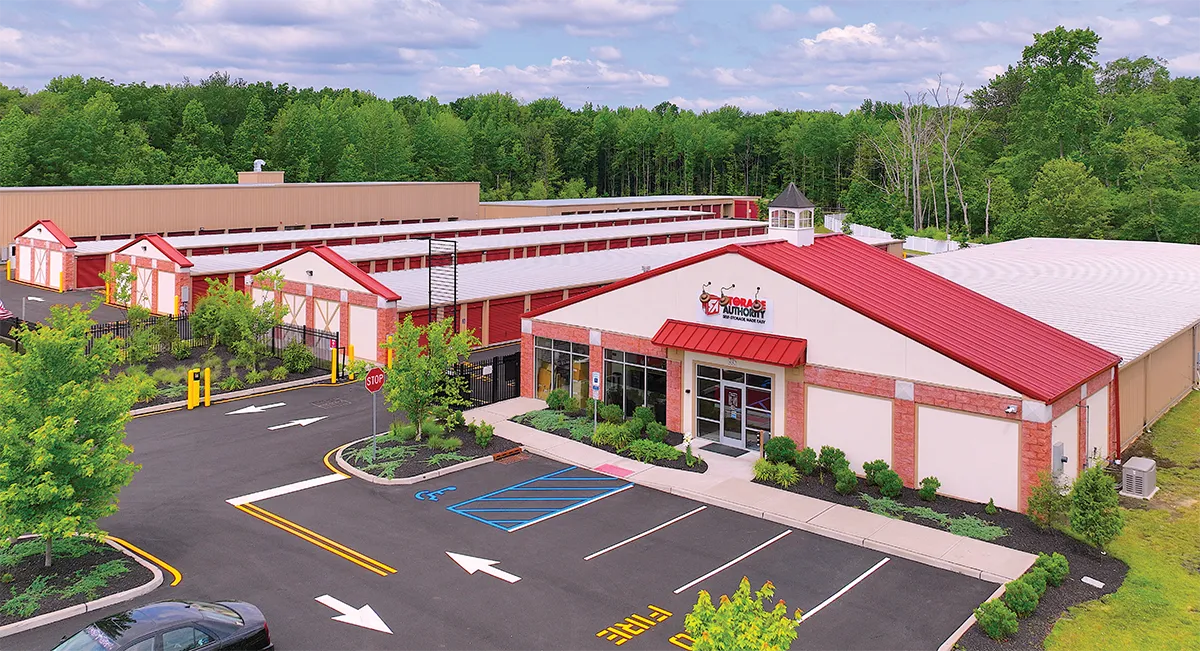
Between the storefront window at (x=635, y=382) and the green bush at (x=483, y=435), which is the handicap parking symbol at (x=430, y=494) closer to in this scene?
the green bush at (x=483, y=435)

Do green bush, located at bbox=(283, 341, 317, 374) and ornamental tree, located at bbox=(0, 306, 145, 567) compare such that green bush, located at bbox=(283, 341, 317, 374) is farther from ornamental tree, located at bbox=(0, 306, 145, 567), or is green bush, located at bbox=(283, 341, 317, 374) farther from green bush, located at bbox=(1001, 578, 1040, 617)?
green bush, located at bbox=(1001, 578, 1040, 617)

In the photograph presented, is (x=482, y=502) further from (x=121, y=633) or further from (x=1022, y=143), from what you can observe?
(x=1022, y=143)

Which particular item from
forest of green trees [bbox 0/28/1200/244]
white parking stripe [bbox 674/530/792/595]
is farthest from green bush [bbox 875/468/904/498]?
forest of green trees [bbox 0/28/1200/244]

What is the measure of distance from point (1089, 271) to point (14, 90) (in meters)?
139

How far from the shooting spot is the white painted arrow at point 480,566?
1978cm

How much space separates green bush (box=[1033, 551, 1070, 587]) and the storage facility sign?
10.3m

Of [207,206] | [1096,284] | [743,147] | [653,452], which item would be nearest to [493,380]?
[653,452]

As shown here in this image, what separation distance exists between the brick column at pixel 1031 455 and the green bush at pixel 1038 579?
4.01 meters

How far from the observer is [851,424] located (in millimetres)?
26312

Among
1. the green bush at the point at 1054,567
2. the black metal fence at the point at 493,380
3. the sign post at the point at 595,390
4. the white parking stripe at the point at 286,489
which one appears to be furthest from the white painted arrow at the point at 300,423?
the green bush at the point at 1054,567

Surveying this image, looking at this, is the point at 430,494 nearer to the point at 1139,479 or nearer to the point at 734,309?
the point at 734,309

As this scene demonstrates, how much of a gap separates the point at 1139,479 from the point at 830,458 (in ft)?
25.8

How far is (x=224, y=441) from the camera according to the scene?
29.5 meters

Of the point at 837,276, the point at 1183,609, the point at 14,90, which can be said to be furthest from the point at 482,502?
the point at 14,90
